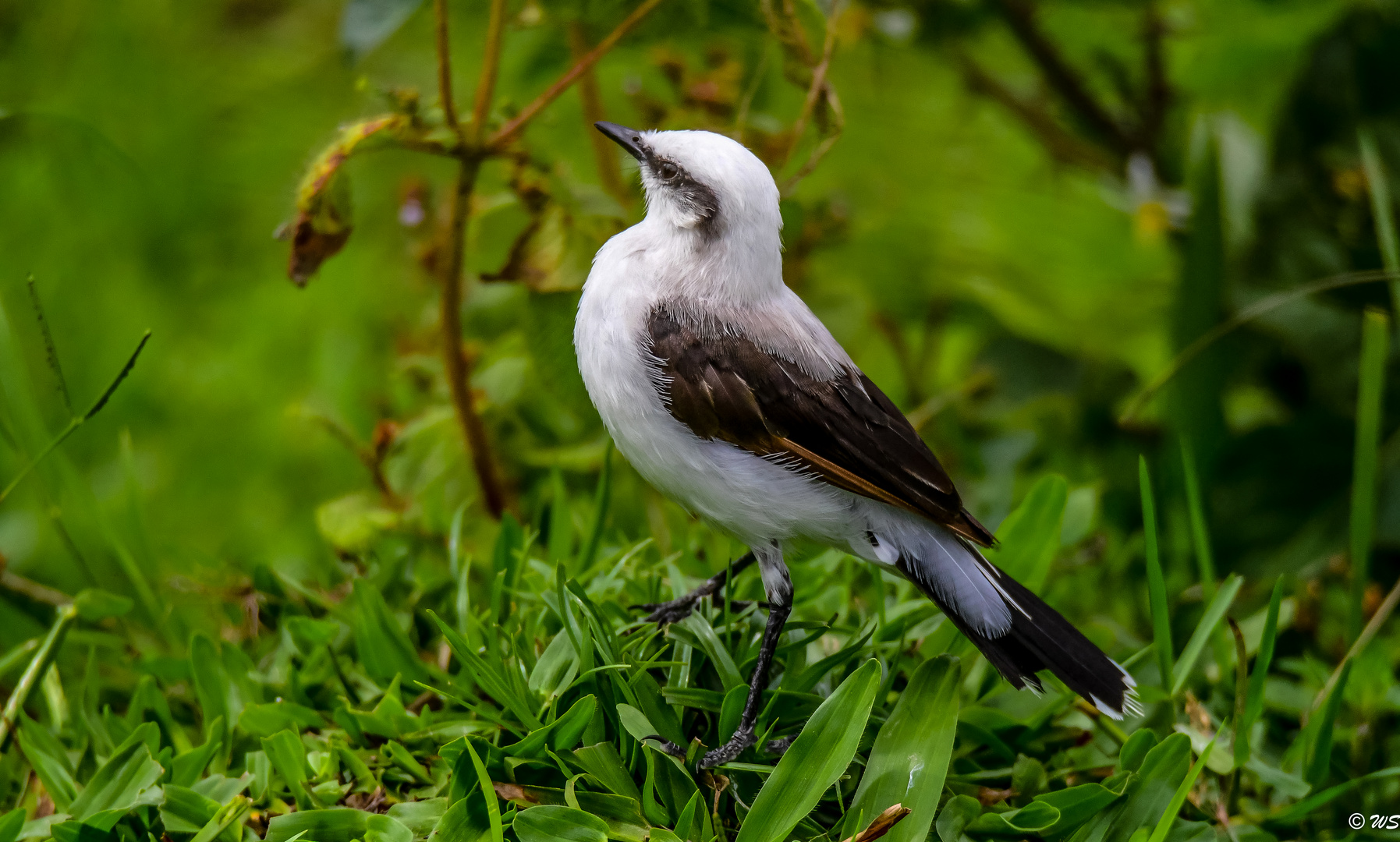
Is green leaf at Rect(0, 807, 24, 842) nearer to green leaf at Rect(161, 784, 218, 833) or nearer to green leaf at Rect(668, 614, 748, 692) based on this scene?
green leaf at Rect(161, 784, 218, 833)

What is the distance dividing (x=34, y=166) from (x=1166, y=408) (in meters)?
4.44

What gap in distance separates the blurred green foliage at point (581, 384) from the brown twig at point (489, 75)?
2.7 inches

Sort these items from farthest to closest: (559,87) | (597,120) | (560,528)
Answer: (597,120)
(560,528)
(559,87)

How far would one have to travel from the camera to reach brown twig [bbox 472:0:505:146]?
229cm

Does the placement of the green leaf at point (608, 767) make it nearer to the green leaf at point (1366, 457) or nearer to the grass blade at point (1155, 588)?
the grass blade at point (1155, 588)

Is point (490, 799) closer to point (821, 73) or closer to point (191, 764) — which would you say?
point (191, 764)

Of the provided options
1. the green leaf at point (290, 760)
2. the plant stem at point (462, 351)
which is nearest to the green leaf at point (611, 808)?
the green leaf at point (290, 760)

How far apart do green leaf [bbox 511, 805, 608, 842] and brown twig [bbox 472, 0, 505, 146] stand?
136cm

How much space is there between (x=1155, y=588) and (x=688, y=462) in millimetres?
826

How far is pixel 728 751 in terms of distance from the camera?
1721 mm

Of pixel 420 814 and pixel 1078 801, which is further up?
pixel 420 814

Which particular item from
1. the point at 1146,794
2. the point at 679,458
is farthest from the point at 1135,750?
the point at 679,458

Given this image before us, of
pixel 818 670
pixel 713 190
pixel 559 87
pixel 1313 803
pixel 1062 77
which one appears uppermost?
pixel 559 87

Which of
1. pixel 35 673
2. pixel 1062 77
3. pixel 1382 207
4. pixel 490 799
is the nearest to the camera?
pixel 490 799
